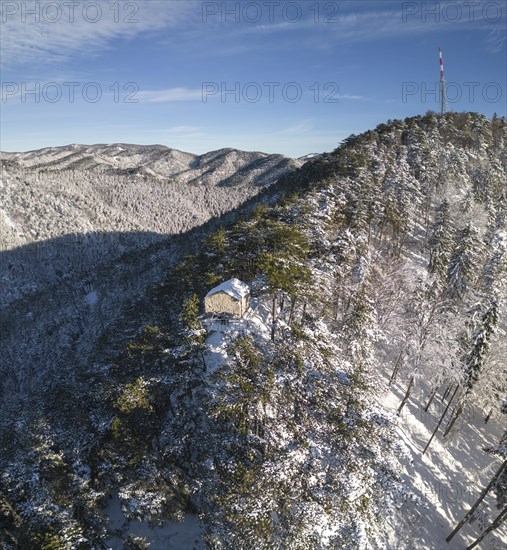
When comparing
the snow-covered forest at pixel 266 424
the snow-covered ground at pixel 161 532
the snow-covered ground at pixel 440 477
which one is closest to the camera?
the snow-covered forest at pixel 266 424

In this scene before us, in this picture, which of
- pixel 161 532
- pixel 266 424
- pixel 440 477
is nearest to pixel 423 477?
pixel 440 477

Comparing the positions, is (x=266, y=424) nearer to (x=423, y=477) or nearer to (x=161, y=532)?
(x=161, y=532)

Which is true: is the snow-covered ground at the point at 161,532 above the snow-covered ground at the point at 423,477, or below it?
below

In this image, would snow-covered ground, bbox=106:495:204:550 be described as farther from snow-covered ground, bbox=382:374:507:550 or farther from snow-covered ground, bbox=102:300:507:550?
snow-covered ground, bbox=382:374:507:550

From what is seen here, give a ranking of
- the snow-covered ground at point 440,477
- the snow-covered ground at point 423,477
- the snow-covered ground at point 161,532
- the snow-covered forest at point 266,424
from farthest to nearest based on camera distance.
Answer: the snow-covered ground at point 440,477
the snow-covered ground at point 423,477
the snow-covered ground at point 161,532
the snow-covered forest at point 266,424

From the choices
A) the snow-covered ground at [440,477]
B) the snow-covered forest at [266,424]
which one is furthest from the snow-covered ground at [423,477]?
the snow-covered forest at [266,424]

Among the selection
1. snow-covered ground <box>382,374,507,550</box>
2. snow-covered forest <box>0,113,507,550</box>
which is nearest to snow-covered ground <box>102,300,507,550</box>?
snow-covered ground <box>382,374,507,550</box>

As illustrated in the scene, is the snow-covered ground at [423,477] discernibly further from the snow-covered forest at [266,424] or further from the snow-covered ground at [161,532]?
the snow-covered forest at [266,424]

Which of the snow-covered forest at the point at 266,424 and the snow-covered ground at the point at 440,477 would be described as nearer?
the snow-covered forest at the point at 266,424
